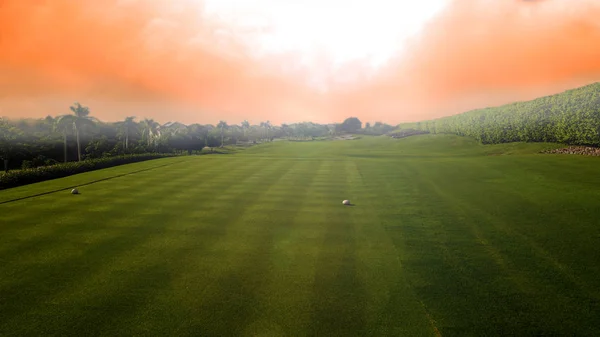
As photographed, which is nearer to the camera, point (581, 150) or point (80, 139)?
point (581, 150)

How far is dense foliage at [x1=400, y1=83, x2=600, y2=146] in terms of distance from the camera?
4885cm

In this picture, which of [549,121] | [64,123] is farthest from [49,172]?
[549,121]

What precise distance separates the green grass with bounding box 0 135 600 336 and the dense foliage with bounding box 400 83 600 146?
27969 mm

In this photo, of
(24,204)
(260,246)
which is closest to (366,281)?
(260,246)

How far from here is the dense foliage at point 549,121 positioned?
160 ft

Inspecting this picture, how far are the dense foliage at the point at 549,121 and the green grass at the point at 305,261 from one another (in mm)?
27969

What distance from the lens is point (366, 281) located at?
1259 cm

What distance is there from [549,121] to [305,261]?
2464 inches

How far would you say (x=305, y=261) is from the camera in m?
14.3

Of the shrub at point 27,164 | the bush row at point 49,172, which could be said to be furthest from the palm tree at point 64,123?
the bush row at point 49,172

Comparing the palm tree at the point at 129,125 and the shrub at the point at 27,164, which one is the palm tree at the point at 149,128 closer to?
the palm tree at the point at 129,125

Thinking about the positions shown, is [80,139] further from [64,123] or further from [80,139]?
[64,123]

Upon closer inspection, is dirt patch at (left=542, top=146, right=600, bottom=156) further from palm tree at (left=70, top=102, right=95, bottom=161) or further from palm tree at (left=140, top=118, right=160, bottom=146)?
palm tree at (left=140, top=118, right=160, bottom=146)

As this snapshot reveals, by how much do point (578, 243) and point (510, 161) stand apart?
24787mm
